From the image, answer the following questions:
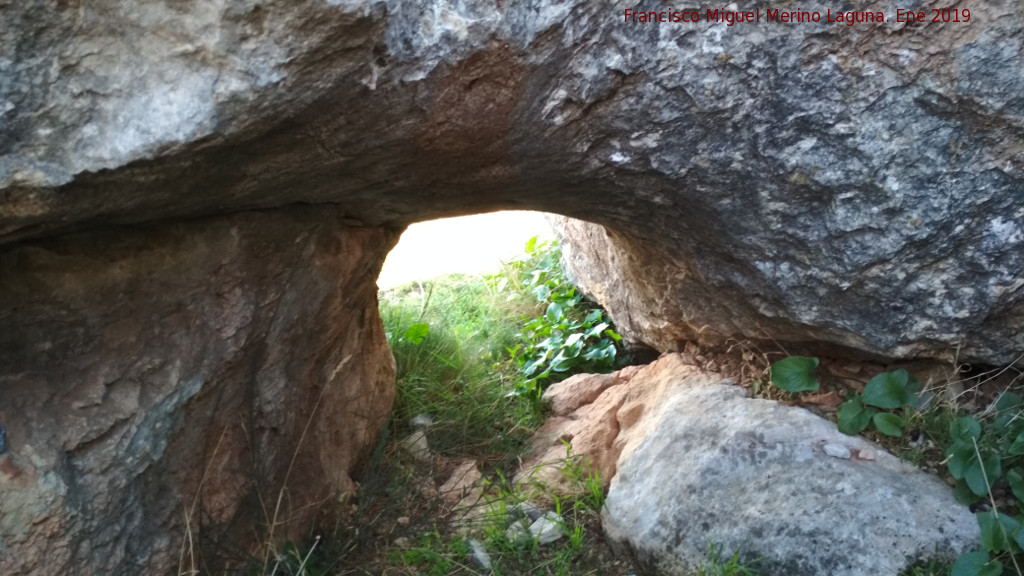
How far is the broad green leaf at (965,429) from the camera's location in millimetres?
2256

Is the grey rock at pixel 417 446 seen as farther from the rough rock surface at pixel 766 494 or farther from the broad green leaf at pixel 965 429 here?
the broad green leaf at pixel 965 429

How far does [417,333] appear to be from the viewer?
3498 mm

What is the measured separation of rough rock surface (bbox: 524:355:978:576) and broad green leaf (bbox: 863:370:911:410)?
0.37 feet

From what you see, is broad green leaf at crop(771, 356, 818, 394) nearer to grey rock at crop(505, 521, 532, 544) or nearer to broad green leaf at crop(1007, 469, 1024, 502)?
broad green leaf at crop(1007, 469, 1024, 502)

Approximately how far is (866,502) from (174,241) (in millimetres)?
1749

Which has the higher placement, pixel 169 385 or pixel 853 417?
pixel 169 385

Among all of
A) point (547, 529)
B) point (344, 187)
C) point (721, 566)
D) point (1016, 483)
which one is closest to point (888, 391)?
point (1016, 483)

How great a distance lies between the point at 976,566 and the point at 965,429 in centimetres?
39

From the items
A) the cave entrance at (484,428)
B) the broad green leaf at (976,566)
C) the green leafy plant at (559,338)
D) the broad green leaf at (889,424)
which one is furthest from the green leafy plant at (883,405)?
the green leafy plant at (559,338)

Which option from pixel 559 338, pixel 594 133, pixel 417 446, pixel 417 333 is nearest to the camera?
pixel 594 133

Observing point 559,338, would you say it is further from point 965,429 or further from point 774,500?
point 965,429

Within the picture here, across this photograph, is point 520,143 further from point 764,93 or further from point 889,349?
point 889,349

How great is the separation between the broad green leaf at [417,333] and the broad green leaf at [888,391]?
1678mm

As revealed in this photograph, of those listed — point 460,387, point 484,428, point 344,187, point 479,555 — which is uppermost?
point 344,187
